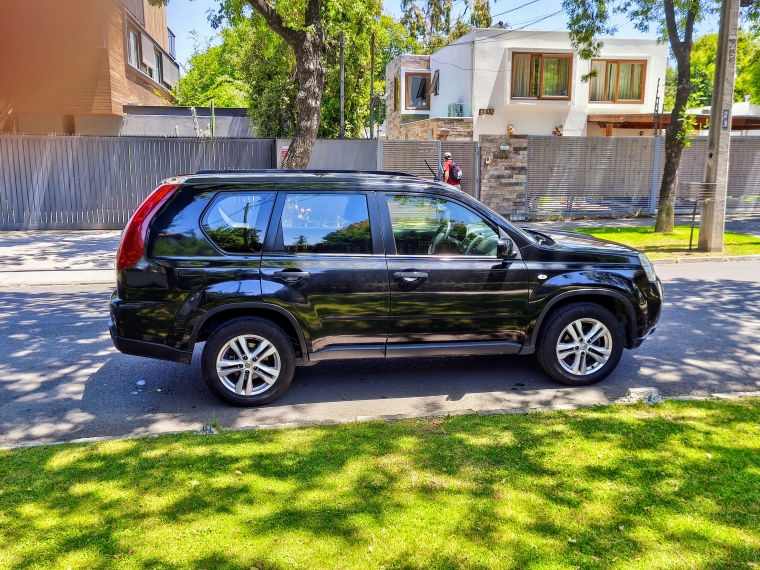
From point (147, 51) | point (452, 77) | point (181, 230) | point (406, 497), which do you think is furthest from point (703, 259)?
point (147, 51)

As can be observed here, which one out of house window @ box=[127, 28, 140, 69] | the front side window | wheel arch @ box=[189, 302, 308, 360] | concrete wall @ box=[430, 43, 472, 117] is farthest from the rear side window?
concrete wall @ box=[430, 43, 472, 117]

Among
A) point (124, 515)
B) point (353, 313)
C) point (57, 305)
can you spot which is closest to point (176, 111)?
point (57, 305)

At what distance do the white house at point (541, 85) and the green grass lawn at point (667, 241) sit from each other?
494 inches

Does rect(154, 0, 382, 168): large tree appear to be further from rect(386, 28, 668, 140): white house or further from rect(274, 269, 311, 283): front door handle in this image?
rect(386, 28, 668, 140): white house

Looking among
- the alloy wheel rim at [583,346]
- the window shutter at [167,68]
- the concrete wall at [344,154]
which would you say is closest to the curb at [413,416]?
the alloy wheel rim at [583,346]

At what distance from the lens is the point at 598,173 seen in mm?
20531

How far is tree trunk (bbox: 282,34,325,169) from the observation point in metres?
14.1

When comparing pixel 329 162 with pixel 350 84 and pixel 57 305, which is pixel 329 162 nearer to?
pixel 350 84

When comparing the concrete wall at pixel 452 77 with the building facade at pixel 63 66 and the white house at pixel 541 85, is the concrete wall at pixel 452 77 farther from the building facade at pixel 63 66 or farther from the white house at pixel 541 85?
the building facade at pixel 63 66

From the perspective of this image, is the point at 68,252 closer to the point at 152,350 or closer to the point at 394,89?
the point at 152,350

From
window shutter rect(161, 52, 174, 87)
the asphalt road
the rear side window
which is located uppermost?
window shutter rect(161, 52, 174, 87)

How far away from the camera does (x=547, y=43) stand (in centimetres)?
2852

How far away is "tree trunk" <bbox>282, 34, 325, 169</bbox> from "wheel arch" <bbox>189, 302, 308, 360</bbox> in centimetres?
931

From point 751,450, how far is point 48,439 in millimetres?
4787
